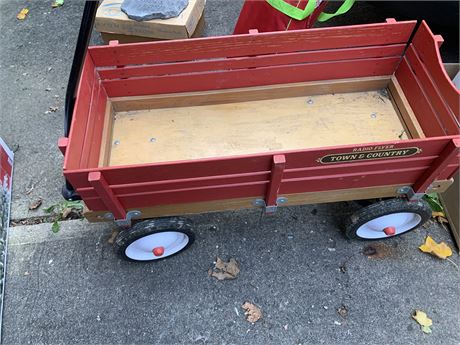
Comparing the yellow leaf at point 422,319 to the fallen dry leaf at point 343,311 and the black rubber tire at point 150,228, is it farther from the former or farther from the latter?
the black rubber tire at point 150,228

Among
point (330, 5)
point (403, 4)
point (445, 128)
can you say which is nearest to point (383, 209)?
point (445, 128)

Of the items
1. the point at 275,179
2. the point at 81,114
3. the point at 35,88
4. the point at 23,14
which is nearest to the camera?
the point at 275,179

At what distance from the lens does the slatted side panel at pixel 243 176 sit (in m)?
1.54

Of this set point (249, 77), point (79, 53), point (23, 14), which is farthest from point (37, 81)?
point (249, 77)

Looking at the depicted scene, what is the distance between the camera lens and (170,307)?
6.84 ft

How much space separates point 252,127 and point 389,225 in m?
0.92

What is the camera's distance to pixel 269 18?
7.86ft

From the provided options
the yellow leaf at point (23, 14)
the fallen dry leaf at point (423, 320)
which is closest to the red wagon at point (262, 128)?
the fallen dry leaf at point (423, 320)

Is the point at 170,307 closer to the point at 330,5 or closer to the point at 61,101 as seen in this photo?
the point at 61,101

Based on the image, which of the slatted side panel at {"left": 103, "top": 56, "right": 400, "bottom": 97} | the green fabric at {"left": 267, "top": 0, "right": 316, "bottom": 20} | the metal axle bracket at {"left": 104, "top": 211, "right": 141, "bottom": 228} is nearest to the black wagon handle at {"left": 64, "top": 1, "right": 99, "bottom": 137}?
the slatted side panel at {"left": 103, "top": 56, "right": 400, "bottom": 97}

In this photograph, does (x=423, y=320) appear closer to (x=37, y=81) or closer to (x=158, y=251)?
(x=158, y=251)

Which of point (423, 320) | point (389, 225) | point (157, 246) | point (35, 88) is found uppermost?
point (389, 225)

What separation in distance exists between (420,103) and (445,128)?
0.25m

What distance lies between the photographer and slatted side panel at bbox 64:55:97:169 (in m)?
1.59
